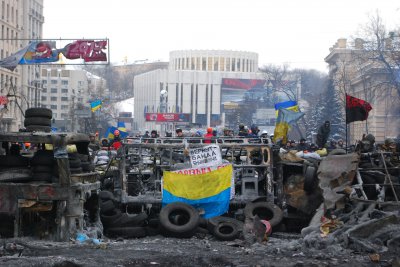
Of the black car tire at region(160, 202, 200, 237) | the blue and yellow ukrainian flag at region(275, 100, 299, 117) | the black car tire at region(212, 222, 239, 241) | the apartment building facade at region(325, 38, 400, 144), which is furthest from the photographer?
the apartment building facade at region(325, 38, 400, 144)

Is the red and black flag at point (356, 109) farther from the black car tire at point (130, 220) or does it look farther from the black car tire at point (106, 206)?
the black car tire at point (106, 206)

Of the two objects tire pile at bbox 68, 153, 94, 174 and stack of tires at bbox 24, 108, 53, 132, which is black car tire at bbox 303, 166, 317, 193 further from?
stack of tires at bbox 24, 108, 53, 132

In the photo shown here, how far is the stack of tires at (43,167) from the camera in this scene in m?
11.9

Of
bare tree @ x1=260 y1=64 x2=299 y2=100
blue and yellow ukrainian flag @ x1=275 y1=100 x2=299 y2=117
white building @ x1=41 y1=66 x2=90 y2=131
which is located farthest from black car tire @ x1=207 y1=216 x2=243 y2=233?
white building @ x1=41 y1=66 x2=90 y2=131

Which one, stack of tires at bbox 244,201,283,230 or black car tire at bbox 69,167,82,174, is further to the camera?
stack of tires at bbox 244,201,283,230

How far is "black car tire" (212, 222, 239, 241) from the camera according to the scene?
13.9 metres

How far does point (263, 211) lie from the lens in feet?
49.8

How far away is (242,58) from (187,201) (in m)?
158

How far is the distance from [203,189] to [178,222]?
1.13 m

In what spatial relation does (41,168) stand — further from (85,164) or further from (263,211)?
(263,211)

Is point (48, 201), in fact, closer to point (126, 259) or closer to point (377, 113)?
point (126, 259)

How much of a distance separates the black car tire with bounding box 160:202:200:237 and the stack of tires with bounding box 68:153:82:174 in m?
2.65

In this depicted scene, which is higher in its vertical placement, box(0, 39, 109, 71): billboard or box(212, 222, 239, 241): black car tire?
box(0, 39, 109, 71): billboard

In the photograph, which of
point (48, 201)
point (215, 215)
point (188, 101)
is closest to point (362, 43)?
point (215, 215)
